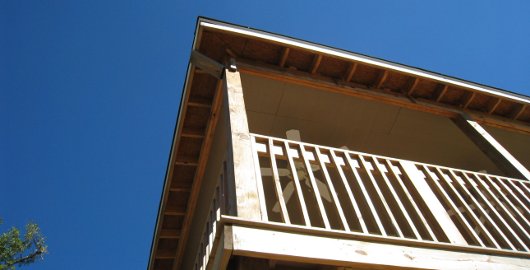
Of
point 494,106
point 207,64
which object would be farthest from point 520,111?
point 207,64

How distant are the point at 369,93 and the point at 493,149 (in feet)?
6.00

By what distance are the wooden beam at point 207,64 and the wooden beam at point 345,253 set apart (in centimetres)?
310

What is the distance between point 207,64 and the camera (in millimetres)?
5402

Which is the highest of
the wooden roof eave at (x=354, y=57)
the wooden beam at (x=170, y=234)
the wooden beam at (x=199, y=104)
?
the wooden roof eave at (x=354, y=57)

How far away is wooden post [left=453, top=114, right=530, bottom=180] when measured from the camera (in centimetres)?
515

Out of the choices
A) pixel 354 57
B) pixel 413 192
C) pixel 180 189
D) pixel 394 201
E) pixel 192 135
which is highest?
pixel 354 57

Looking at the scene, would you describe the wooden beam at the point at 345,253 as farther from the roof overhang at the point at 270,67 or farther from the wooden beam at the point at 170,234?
the wooden beam at the point at 170,234

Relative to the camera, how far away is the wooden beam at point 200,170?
19.3 ft

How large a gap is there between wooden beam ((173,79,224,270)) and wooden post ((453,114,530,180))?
148 inches

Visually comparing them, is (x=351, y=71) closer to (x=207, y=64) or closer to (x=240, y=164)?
(x=207, y=64)

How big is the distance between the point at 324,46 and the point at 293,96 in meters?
0.92

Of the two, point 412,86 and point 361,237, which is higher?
point 412,86

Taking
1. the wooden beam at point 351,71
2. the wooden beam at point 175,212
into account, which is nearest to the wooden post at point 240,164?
the wooden beam at point 351,71

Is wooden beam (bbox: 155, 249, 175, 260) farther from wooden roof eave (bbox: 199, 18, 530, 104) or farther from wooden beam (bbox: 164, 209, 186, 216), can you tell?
wooden roof eave (bbox: 199, 18, 530, 104)
